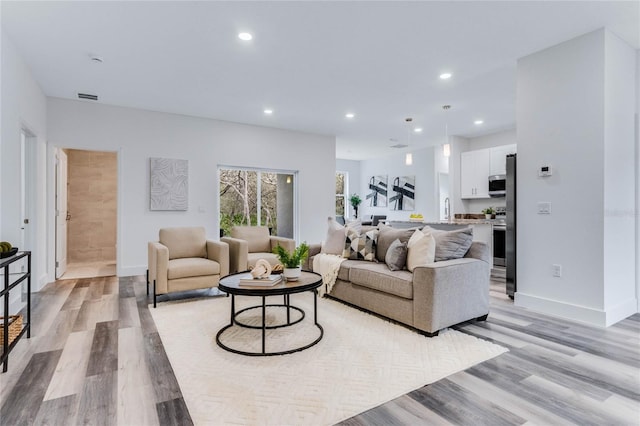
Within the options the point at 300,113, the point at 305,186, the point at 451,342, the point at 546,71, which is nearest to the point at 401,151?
the point at 305,186

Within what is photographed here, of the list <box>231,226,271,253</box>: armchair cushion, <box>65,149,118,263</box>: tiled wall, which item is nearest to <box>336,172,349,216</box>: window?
<box>231,226,271,253</box>: armchair cushion

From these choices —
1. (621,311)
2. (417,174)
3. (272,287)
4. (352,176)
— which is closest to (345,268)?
(272,287)

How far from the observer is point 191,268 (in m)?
3.81

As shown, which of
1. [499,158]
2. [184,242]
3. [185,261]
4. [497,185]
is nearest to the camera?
[185,261]

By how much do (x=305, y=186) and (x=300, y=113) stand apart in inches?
69.2

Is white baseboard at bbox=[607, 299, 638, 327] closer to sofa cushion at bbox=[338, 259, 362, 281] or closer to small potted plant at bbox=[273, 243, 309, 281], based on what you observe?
sofa cushion at bbox=[338, 259, 362, 281]

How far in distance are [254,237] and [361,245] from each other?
5.95 ft

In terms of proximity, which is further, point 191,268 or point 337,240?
point 337,240

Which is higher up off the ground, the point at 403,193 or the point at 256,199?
the point at 403,193

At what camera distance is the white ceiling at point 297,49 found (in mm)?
2793

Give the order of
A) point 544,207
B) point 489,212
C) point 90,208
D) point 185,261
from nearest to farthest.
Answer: point 544,207 → point 185,261 → point 489,212 → point 90,208

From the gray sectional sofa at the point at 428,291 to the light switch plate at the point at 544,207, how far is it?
2.61ft

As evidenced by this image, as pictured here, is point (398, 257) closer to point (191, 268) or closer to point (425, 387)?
point (425, 387)

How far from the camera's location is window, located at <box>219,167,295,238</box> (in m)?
6.41
